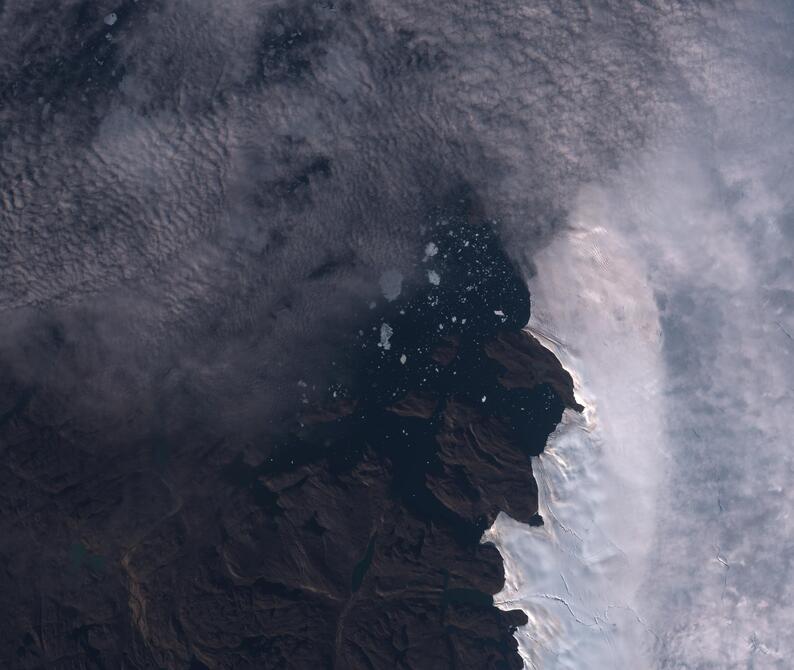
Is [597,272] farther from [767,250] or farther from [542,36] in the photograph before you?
[542,36]

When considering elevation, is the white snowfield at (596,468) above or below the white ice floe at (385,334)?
below

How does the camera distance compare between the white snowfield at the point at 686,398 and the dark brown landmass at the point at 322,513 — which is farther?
the white snowfield at the point at 686,398

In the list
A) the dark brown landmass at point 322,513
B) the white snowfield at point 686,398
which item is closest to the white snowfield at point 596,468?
the white snowfield at point 686,398

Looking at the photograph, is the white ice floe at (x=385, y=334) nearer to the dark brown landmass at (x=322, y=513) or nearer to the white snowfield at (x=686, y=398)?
the dark brown landmass at (x=322, y=513)

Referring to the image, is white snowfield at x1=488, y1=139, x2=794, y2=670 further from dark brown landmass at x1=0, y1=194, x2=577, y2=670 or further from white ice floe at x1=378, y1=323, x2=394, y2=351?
white ice floe at x1=378, y1=323, x2=394, y2=351

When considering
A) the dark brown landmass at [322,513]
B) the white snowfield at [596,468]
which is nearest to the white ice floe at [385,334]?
the dark brown landmass at [322,513]

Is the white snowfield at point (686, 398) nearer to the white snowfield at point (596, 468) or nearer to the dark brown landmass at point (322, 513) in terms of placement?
the white snowfield at point (596, 468)

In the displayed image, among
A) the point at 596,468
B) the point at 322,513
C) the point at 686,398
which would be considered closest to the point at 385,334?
the point at 322,513

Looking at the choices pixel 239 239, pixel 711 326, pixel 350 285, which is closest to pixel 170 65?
pixel 239 239

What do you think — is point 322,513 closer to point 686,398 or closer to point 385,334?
point 385,334

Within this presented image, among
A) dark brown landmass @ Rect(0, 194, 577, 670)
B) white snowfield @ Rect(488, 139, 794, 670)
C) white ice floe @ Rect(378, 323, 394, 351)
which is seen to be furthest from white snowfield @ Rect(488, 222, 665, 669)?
white ice floe @ Rect(378, 323, 394, 351)
